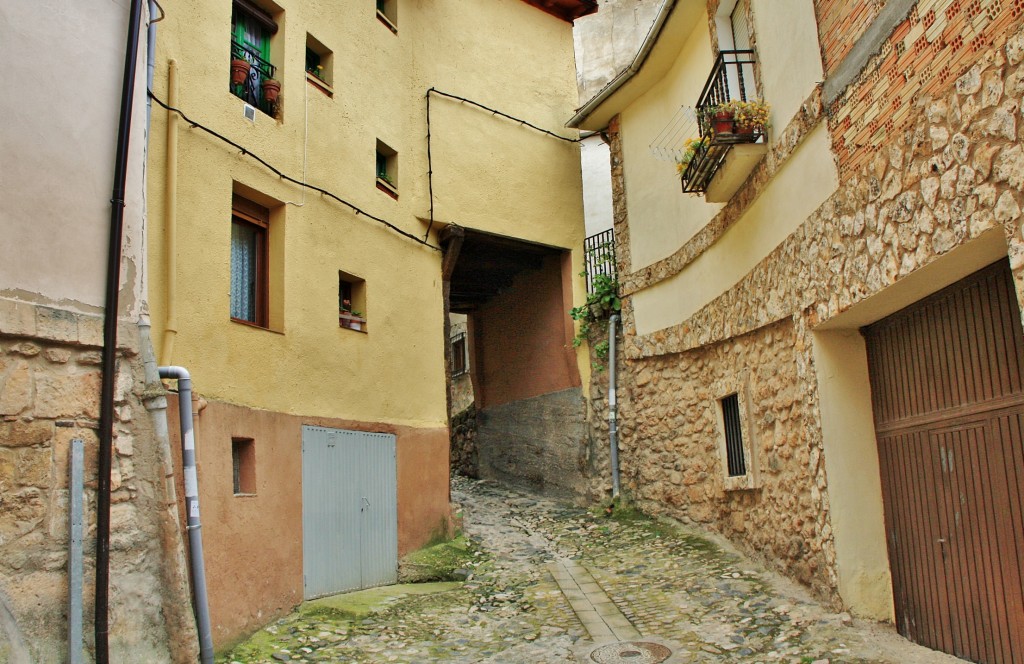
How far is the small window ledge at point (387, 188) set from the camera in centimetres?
957

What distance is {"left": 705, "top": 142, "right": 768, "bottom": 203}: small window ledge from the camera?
23.0 ft

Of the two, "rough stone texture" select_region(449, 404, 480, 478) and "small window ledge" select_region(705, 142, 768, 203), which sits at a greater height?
"small window ledge" select_region(705, 142, 768, 203)

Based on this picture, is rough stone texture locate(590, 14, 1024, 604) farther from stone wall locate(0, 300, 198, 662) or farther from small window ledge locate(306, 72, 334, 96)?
stone wall locate(0, 300, 198, 662)

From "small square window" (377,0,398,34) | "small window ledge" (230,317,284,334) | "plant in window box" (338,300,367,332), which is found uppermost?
"small square window" (377,0,398,34)

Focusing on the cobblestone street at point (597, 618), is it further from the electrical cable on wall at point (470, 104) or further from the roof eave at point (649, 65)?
the roof eave at point (649, 65)

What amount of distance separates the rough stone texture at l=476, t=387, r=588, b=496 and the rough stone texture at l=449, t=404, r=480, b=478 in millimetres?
237

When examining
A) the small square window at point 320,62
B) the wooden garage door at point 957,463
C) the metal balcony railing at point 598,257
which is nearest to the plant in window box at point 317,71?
the small square window at point 320,62

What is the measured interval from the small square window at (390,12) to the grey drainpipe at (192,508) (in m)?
6.04

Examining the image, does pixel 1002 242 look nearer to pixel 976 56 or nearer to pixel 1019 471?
pixel 976 56

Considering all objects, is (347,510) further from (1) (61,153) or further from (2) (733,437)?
(1) (61,153)

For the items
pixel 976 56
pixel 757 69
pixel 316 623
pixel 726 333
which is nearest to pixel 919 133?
pixel 976 56

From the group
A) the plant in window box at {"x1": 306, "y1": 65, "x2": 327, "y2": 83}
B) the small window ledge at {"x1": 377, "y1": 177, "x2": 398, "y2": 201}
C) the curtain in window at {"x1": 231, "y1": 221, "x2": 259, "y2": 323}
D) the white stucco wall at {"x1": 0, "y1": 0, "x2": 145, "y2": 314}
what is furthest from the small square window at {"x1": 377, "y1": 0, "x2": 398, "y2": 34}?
the white stucco wall at {"x1": 0, "y1": 0, "x2": 145, "y2": 314}

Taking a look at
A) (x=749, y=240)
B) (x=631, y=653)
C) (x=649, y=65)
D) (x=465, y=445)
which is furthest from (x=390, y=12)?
(x=631, y=653)

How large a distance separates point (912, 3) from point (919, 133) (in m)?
0.77
